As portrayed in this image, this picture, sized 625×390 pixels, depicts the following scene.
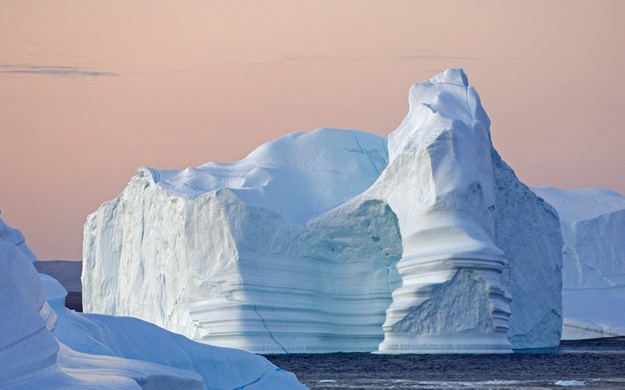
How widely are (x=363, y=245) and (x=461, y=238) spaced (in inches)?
115

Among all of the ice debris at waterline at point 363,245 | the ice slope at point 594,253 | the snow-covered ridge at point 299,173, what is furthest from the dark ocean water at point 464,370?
the ice slope at point 594,253

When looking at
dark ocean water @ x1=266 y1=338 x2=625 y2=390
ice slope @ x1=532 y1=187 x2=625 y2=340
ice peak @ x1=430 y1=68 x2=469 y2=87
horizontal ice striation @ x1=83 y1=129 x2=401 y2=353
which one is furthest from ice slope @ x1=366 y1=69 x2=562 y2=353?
ice slope @ x1=532 y1=187 x2=625 y2=340

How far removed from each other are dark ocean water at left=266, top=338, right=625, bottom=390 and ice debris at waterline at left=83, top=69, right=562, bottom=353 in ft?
2.77

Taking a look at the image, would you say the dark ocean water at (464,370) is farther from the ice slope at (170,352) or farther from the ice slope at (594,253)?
the ice slope at (594,253)

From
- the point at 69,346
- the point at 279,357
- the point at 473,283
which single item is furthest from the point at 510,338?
the point at 69,346

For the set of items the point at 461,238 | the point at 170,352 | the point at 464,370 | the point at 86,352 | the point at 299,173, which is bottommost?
the point at 464,370

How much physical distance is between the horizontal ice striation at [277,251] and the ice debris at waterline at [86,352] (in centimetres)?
1118

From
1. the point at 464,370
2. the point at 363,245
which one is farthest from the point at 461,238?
the point at 464,370

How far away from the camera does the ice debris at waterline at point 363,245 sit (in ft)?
63.4

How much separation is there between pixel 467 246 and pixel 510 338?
10.1 ft

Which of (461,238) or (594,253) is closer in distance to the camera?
(461,238)

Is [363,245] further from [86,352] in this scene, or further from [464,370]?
[86,352]

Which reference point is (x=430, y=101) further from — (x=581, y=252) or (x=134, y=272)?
(x=581, y=252)

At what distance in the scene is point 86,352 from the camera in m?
8.52
